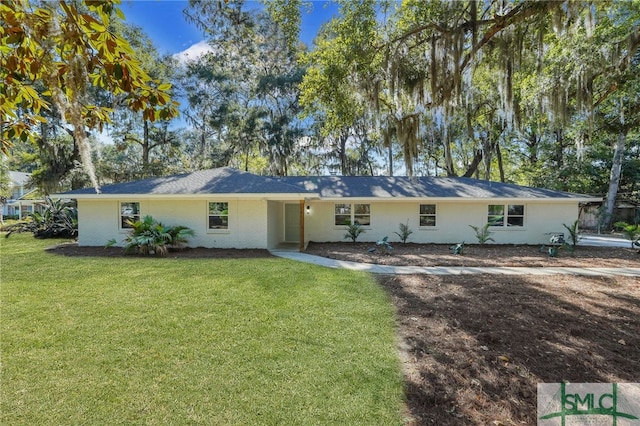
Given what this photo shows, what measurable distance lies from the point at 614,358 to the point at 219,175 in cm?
1209

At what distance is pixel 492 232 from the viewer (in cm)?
1270

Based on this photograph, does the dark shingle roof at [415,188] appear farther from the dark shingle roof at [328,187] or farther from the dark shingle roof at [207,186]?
the dark shingle roof at [207,186]

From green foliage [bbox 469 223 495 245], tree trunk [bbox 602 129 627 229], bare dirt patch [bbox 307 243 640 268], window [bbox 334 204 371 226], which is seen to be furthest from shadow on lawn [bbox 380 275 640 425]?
tree trunk [bbox 602 129 627 229]

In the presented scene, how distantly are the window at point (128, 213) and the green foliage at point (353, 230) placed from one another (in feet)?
26.8

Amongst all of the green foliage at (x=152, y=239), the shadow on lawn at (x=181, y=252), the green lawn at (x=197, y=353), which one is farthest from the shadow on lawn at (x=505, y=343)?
the green foliage at (x=152, y=239)

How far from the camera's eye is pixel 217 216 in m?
11.4

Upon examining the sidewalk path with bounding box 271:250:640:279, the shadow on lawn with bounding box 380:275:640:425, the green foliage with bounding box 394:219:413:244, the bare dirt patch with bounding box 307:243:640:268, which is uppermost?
the green foliage with bounding box 394:219:413:244

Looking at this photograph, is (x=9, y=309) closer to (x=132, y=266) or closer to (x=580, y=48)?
(x=132, y=266)

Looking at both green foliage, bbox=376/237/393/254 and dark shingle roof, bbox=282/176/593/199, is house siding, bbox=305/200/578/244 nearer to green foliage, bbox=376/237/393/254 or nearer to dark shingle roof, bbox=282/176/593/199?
dark shingle roof, bbox=282/176/593/199

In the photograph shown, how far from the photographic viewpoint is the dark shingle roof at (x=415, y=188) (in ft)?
40.5

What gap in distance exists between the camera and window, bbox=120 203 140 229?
11.6 meters

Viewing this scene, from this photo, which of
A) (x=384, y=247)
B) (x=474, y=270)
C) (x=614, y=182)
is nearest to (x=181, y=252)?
(x=384, y=247)

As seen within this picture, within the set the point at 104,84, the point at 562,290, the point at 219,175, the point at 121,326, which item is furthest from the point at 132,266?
the point at 562,290

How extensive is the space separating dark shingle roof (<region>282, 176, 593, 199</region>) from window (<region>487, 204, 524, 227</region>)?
2.12 feet
